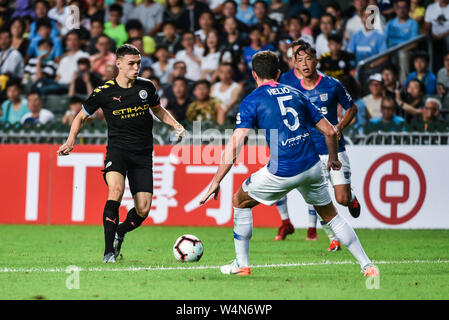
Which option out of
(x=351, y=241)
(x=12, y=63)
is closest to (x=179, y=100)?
(x=12, y=63)

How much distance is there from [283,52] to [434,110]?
3.27 metres

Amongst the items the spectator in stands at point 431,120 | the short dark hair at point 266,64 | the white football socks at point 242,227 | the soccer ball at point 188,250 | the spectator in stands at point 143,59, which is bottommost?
the soccer ball at point 188,250

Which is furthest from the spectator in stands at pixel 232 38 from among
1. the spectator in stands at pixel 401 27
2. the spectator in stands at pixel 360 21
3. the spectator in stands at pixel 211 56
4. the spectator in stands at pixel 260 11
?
the spectator in stands at pixel 401 27

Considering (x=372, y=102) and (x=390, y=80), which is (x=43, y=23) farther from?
(x=390, y=80)

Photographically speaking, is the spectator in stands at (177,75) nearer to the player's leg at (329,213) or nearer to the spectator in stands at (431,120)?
the spectator in stands at (431,120)

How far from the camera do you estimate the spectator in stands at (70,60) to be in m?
17.6

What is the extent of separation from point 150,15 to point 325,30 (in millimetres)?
4484

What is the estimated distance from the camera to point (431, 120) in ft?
46.0

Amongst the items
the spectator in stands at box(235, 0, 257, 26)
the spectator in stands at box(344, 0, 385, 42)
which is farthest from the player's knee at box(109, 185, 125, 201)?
the spectator in stands at box(235, 0, 257, 26)

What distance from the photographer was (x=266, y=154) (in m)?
13.7

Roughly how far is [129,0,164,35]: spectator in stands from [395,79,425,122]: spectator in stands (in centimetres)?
625

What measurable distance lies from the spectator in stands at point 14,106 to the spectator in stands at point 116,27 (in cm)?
274

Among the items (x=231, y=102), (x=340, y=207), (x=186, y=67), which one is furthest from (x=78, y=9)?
(x=340, y=207)

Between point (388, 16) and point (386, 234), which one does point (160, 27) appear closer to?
point (388, 16)
